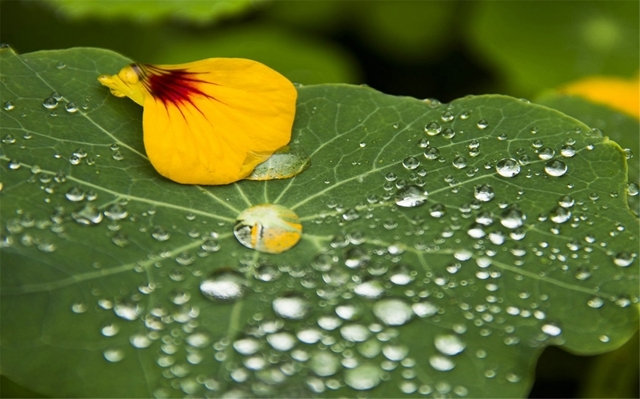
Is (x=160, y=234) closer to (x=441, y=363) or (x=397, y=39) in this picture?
(x=441, y=363)

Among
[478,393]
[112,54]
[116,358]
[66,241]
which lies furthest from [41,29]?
[478,393]

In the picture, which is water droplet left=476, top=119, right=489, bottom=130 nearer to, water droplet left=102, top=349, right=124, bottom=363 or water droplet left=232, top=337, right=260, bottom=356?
water droplet left=232, top=337, right=260, bottom=356

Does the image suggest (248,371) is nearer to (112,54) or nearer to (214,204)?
(214,204)

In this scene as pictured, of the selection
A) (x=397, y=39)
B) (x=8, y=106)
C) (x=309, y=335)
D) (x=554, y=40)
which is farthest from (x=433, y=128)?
(x=554, y=40)

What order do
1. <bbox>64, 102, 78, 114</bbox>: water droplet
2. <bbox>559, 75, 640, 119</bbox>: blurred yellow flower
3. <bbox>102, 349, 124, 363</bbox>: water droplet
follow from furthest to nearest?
1. <bbox>559, 75, 640, 119</bbox>: blurred yellow flower
2. <bbox>64, 102, 78, 114</bbox>: water droplet
3. <bbox>102, 349, 124, 363</bbox>: water droplet

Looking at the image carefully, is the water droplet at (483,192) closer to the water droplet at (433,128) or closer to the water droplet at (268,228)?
the water droplet at (433,128)

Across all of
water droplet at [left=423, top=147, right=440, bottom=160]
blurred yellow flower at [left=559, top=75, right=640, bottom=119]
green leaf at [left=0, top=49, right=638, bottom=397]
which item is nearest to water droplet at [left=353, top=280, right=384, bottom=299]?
green leaf at [left=0, top=49, right=638, bottom=397]
